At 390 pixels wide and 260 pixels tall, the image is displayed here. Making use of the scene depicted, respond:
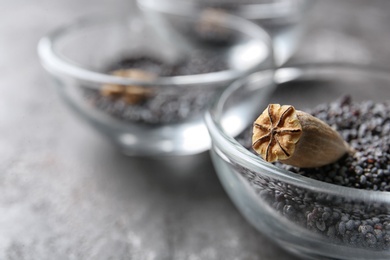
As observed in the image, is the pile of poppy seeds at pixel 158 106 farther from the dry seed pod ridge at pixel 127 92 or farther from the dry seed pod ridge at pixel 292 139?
the dry seed pod ridge at pixel 292 139

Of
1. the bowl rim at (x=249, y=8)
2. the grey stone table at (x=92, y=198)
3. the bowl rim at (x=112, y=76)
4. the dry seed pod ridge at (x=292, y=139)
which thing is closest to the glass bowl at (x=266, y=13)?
the bowl rim at (x=249, y=8)

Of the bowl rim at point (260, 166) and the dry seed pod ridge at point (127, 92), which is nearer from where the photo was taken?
the bowl rim at point (260, 166)

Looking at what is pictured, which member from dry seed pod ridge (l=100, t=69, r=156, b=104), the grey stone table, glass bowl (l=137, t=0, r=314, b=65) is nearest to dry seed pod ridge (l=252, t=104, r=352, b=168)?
the grey stone table

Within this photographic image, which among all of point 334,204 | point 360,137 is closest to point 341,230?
point 334,204

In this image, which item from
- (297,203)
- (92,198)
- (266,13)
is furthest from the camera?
(266,13)

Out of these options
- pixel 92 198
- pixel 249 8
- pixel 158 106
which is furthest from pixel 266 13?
pixel 92 198

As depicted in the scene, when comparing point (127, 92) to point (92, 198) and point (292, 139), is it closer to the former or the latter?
point (92, 198)

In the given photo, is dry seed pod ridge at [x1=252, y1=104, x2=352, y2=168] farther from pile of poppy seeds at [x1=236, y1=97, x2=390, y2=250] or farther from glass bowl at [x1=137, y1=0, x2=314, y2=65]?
glass bowl at [x1=137, y1=0, x2=314, y2=65]
